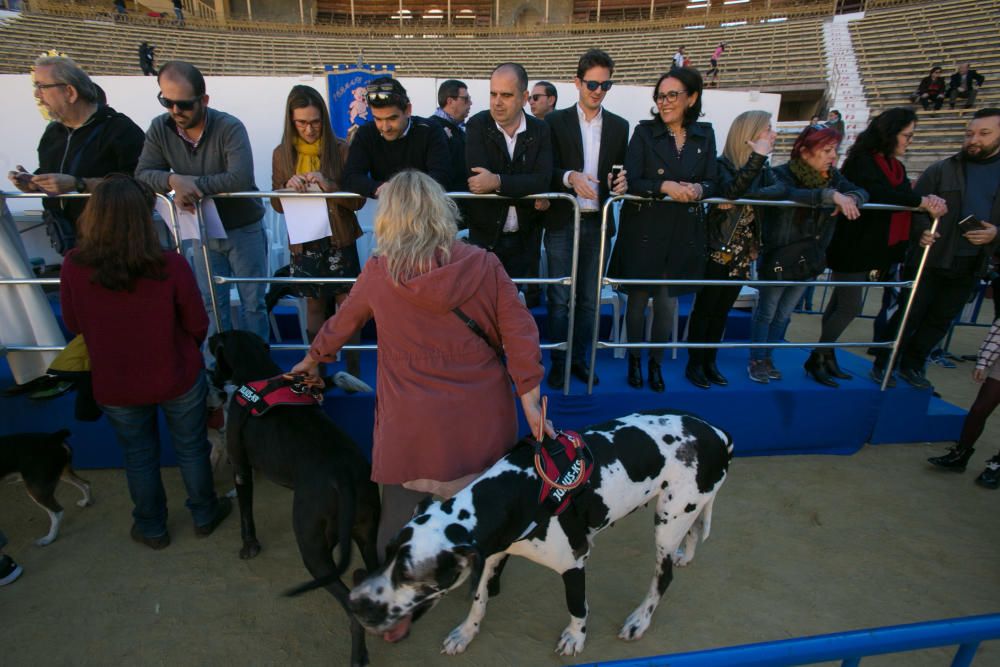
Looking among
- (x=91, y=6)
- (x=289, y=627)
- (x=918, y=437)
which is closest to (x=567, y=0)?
(x=91, y=6)

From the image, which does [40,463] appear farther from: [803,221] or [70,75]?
[803,221]

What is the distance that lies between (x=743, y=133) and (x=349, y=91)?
6034mm

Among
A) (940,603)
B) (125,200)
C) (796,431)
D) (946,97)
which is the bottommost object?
(940,603)

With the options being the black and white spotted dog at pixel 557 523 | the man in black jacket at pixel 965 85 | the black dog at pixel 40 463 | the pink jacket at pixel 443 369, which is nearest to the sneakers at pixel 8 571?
the black dog at pixel 40 463

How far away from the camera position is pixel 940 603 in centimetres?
259

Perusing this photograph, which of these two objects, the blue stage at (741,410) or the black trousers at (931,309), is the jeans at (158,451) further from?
the black trousers at (931,309)

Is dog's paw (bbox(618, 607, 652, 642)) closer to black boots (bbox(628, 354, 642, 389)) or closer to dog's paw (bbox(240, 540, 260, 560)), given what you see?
black boots (bbox(628, 354, 642, 389))

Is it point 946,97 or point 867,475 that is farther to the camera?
point 946,97

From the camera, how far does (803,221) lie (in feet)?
11.8

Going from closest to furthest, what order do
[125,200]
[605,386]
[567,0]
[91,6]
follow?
[125,200]
[605,386]
[91,6]
[567,0]

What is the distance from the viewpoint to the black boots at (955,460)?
367cm

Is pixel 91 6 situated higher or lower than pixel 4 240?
higher

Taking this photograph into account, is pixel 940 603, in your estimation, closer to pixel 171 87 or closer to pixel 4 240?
pixel 171 87

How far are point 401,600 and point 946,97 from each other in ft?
79.8
